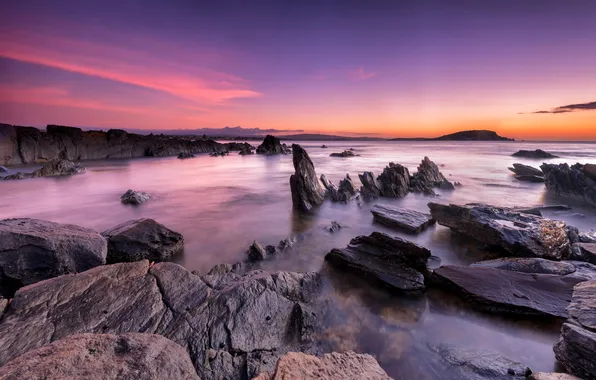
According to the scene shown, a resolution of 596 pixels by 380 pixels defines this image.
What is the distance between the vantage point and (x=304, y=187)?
11.8m

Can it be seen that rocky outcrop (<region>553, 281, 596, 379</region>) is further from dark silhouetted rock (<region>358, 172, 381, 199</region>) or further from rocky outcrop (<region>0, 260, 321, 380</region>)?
dark silhouetted rock (<region>358, 172, 381, 199</region>)

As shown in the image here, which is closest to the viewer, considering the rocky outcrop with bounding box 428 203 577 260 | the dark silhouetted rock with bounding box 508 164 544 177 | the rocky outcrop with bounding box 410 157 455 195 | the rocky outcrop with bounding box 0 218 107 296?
the rocky outcrop with bounding box 0 218 107 296

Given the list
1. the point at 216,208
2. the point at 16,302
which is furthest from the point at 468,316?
the point at 216,208

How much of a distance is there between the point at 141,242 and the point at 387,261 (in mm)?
6016

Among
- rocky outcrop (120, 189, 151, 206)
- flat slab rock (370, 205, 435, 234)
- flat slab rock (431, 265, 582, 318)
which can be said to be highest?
rocky outcrop (120, 189, 151, 206)

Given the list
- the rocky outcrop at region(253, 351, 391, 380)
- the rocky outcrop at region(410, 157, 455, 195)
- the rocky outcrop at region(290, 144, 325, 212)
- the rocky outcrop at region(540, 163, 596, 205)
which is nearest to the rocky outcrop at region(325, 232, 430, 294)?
the rocky outcrop at region(253, 351, 391, 380)

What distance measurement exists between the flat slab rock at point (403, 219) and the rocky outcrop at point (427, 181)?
553cm

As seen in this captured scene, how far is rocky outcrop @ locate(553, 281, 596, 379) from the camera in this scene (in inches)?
118

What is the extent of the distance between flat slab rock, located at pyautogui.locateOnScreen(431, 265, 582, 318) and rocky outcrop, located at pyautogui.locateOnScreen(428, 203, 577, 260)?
1342 millimetres

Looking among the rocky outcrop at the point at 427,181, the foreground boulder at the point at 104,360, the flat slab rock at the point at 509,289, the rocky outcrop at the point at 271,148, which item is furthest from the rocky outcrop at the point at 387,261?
the rocky outcrop at the point at 271,148

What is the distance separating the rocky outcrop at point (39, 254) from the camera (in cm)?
444

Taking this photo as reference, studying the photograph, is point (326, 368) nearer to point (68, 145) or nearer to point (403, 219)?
point (403, 219)

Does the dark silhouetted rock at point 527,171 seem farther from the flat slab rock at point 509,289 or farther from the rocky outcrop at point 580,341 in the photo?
the rocky outcrop at point 580,341

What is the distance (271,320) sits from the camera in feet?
12.6
